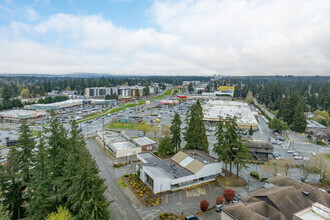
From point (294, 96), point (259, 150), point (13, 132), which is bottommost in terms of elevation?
point (13, 132)

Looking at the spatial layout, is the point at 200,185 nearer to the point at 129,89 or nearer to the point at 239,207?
the point at 239,207

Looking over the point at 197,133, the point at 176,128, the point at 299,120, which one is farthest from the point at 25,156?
the point at 299,120

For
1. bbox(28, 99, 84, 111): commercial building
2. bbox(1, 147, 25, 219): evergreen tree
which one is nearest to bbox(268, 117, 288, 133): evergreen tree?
bbox(1, 147, 25, 219): evergreen tree

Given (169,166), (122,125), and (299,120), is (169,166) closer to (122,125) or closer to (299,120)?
(122,125)

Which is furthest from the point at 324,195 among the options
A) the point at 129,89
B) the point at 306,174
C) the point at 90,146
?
the point at 129,89

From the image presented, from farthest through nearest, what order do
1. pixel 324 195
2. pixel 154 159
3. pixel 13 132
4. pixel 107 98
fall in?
pixel 107 98 < pixel 13 132 < pixel 154 159 < pixel 324 195
